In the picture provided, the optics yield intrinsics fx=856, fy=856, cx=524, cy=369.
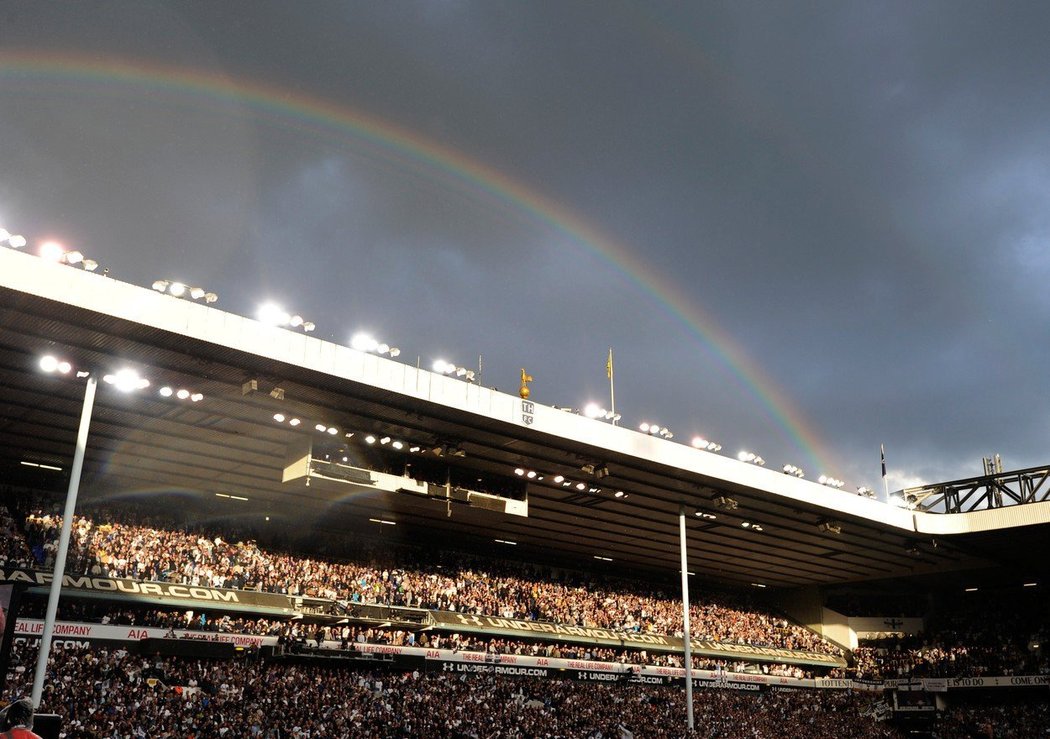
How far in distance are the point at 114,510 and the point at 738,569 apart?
40474 millimetres

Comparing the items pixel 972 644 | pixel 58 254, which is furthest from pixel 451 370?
pixel 972 644

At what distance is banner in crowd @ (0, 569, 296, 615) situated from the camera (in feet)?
103

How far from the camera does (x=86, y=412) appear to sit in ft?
79.5

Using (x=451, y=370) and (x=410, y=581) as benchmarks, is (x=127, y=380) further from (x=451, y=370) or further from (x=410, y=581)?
(x=410, y=581)

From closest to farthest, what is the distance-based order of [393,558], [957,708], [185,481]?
[185,481] < [393,558] < [957,708]

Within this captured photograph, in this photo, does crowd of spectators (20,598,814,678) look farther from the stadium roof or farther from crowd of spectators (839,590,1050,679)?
crowd of spectators (839,590,1050,679)

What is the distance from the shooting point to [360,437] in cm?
3297

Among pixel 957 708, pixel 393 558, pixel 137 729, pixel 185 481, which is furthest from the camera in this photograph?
pixel 957 708

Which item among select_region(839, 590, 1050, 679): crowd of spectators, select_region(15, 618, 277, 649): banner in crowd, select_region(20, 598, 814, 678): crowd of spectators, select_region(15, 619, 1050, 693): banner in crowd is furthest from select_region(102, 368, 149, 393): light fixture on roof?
select_region(839, 590, 1050, 679): crowd of spectators

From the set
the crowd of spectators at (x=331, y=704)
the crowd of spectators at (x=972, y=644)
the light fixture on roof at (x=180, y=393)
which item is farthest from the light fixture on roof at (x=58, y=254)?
the crowd of spectators at (x=972, y=644)

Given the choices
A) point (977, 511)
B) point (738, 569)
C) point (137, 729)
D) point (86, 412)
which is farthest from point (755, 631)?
point (86, 412)

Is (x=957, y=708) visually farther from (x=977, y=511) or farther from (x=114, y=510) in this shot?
(x=114, y=510)

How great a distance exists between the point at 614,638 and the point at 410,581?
12629 millimetres

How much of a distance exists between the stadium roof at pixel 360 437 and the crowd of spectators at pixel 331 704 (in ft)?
24.7
